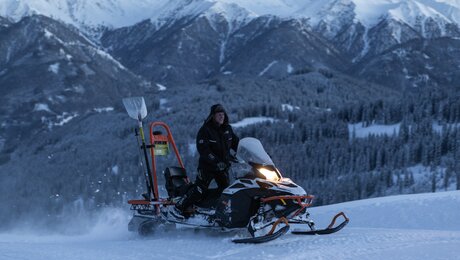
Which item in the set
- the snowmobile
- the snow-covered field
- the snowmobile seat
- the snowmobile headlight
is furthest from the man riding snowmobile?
the snowmobile seat

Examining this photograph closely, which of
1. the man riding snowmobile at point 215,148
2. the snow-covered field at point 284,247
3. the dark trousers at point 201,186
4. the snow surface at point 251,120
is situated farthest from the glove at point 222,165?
the snow surface at point 251,120

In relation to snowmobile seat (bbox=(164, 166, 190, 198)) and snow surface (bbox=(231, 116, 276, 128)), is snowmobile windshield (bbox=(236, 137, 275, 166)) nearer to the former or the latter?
snowmobile seat (bbox=(164, 166, 190, 198))

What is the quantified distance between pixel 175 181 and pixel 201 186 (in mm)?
1702

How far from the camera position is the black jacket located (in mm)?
10750

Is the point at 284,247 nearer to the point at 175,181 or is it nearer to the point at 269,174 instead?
the point at 269,174

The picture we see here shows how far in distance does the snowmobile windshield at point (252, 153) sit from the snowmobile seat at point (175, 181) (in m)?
2.53

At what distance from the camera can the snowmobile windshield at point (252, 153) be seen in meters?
10.1

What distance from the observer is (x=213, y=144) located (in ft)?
35.6

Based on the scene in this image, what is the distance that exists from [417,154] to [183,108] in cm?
6718

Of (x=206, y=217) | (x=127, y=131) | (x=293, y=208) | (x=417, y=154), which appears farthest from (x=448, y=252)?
(x=127, y=131)

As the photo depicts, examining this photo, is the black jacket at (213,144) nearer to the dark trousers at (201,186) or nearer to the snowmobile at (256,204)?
the dark trousers at (201,186)

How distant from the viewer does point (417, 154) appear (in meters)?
72.4

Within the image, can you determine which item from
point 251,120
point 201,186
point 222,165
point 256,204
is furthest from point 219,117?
point 251,120

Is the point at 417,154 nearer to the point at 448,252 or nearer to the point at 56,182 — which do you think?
the point at 56,182
